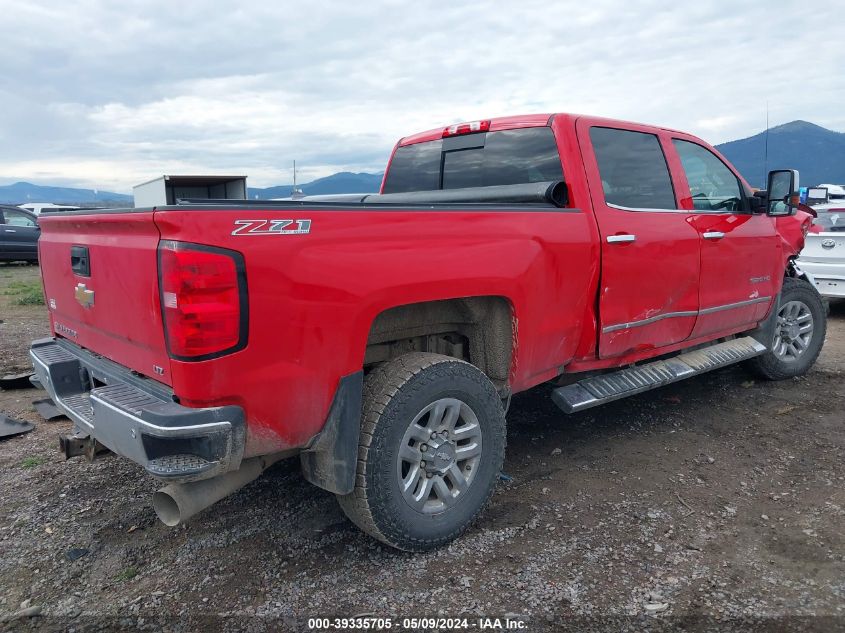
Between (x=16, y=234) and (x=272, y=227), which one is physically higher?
(x=272, y=227)

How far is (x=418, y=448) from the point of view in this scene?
290cm

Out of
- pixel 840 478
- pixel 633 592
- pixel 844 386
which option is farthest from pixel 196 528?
pixel 844 386

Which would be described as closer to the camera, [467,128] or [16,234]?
[467,128]

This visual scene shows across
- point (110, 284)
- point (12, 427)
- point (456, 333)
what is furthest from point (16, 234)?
point (456, 333)

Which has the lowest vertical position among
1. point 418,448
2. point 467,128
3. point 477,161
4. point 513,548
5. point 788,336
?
point 513,548

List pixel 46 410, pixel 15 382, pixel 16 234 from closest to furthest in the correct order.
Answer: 1. pixel 46 410
2. pixel 15 382
3. pixel 16 234

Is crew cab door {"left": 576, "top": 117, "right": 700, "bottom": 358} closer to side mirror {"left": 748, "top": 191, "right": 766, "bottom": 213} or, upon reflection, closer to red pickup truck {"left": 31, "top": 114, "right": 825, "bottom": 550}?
red pickup truck {"left": 31, "top": 114, "right": 825, "bottom": 550}

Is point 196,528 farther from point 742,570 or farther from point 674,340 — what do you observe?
point 674,340

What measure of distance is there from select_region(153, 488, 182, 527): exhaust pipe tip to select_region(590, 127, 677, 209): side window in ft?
8.89

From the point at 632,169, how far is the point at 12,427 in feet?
14.4

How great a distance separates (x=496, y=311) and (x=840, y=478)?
7.23ft

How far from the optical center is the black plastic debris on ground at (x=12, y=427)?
4.39 meters

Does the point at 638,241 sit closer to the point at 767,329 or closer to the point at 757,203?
the point at 757,203

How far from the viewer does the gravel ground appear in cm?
255
